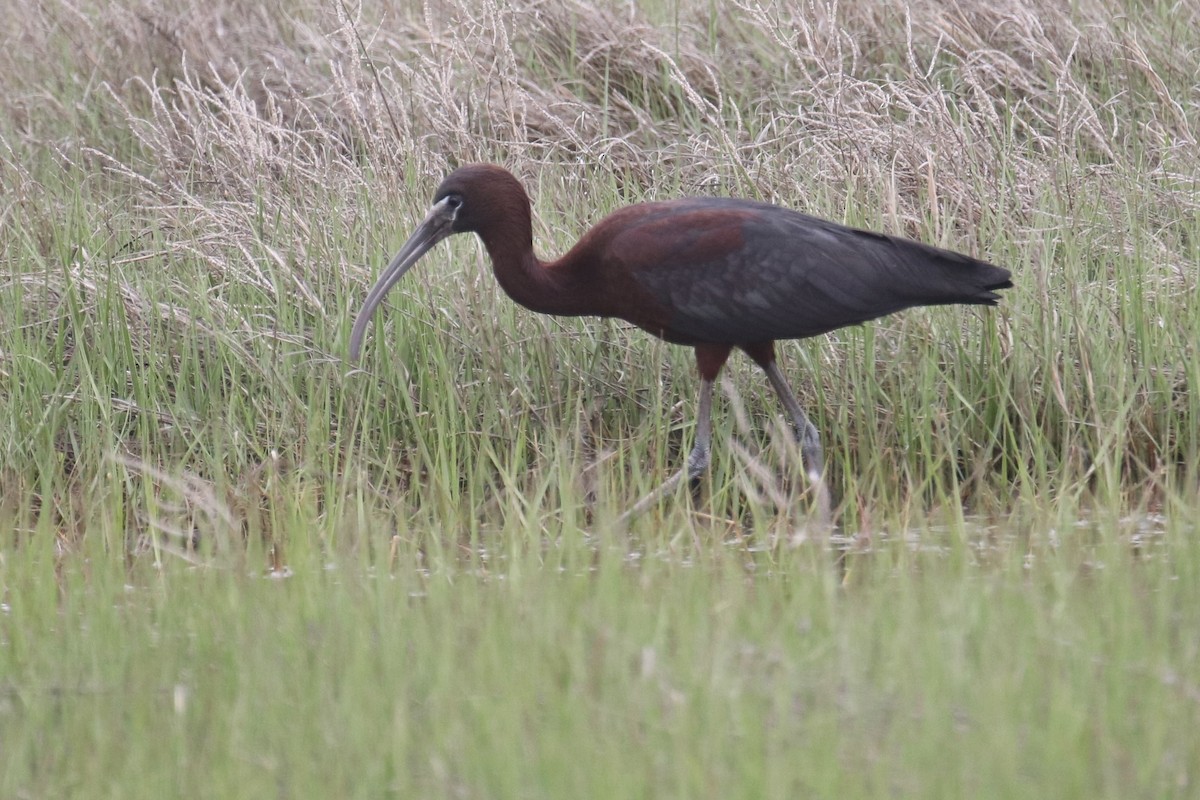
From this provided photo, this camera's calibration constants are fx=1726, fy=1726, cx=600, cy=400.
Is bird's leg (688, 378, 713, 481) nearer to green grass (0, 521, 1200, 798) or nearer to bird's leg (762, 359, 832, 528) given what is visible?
bird's leg (762, 359, 832, 528)

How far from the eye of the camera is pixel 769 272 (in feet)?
15.3

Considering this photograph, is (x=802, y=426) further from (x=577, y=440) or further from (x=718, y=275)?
(x=577, y=440)

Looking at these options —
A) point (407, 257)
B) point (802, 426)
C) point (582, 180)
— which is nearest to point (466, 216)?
point (407, 257)

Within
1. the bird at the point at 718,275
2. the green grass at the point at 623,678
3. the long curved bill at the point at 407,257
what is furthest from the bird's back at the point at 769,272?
the green grass at the point at 623,678

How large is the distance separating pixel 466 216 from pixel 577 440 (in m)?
0.87

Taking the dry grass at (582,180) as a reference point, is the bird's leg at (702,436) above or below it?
below

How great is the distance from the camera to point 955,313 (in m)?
5.01

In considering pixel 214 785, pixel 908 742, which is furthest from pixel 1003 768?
pixel 214 785

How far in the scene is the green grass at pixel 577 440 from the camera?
8.54 feet

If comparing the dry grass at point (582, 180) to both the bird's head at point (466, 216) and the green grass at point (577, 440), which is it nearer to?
the green grass at point (577, 440)

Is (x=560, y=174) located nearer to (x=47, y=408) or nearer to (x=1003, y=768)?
(x=47, y=408)

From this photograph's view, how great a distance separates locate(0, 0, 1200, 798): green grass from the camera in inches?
103

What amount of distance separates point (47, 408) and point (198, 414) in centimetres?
43

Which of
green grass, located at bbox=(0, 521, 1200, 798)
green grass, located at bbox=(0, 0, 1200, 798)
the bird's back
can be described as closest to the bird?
the bird's back
